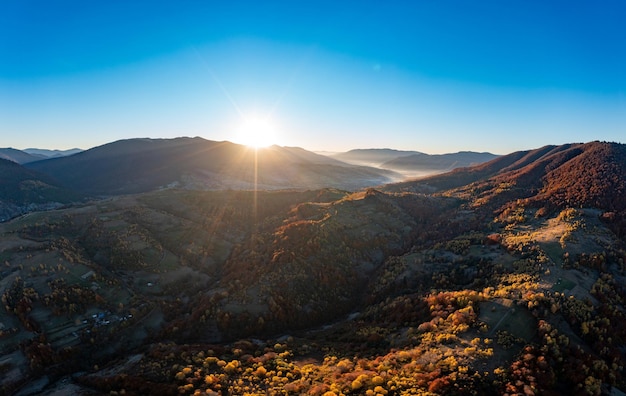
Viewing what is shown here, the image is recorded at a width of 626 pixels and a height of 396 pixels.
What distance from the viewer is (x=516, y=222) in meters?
51.8

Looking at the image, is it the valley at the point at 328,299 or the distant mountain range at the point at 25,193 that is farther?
the distant mountain range at the point at 25,193

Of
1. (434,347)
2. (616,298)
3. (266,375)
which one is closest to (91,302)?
(266,375)

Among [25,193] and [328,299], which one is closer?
[328,299]

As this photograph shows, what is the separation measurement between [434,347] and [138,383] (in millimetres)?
23177

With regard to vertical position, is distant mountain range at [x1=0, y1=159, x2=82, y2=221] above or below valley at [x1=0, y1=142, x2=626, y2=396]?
above

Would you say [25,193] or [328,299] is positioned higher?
[25,193]

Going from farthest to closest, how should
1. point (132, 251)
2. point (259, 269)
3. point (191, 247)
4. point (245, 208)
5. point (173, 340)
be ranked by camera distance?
point (245, 208) < point (191, 247) < point (132, 251) < point (259, 269) < point (173, 340)

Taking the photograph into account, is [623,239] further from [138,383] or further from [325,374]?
[138,383]

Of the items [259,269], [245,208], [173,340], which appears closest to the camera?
[173,340]

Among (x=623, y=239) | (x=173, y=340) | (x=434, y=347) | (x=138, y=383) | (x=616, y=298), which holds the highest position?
(x=623, y=239)

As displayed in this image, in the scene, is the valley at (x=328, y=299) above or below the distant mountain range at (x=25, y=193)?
below

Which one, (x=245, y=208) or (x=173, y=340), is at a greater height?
(x=245, y=208)

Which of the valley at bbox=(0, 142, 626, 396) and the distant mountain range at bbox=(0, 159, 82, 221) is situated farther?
the distant mountain range at bbox=(0, 159, 82, 221)

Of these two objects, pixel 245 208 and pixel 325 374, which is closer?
pixel 325 374
